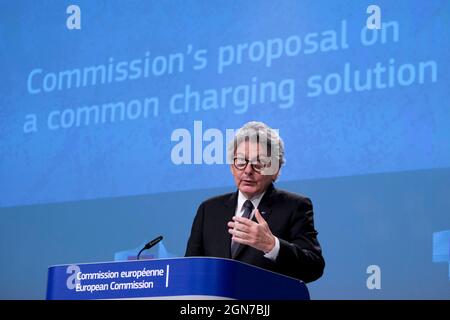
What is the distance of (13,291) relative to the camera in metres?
5.10

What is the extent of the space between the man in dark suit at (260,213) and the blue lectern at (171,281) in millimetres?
239

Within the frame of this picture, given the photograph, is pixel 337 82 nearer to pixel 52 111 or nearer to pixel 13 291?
pixel 52 111

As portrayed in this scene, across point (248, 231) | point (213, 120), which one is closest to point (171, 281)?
point (248, 231)

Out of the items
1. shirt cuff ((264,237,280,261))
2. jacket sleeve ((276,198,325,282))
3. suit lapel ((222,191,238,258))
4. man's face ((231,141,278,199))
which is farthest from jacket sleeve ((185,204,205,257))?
shirt cuff ((264,237,280,261))

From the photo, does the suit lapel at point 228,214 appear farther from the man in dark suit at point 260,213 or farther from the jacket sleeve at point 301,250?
the jacket sleeve at point 301,250

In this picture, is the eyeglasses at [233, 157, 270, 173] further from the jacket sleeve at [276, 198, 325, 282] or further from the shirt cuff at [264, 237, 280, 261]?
the shirt cuff at [264, 237, 280, 261]

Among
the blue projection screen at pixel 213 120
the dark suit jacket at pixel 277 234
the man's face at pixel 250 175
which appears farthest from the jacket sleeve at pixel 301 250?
the blue projection screen at pixel 213 120

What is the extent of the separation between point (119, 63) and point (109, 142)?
488 mm

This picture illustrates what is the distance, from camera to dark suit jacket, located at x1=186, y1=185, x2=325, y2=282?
299cm

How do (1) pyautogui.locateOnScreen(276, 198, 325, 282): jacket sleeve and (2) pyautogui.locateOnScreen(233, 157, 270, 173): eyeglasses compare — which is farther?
(2) pyautogui.locateOnScreen(233, 157, 270, 173): eyeglasses

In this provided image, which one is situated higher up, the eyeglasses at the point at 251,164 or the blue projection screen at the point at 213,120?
the blue projection screen at the point at 213,120

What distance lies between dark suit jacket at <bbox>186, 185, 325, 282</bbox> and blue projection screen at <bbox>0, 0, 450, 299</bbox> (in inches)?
47.7

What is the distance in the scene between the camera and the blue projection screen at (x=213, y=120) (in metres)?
4.36
